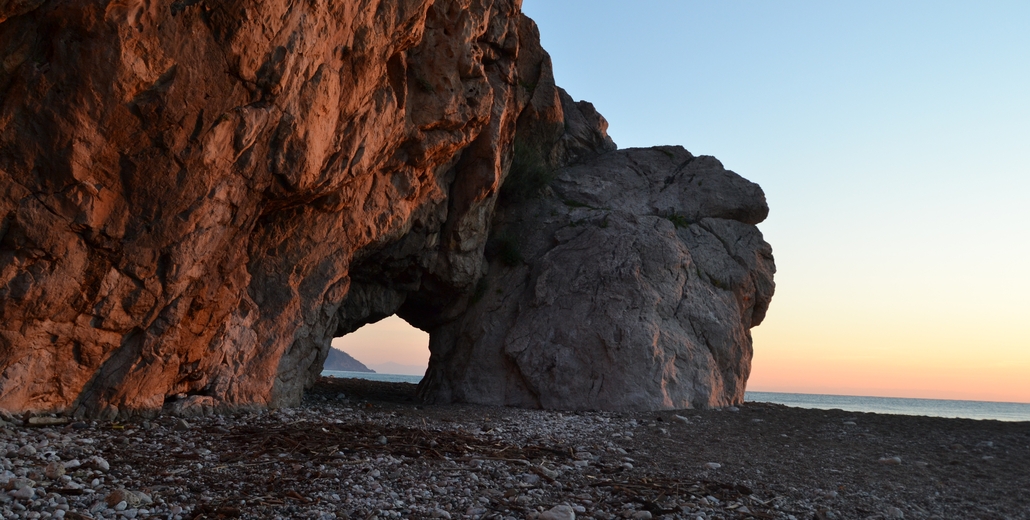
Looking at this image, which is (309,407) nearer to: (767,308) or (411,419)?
(411,419)

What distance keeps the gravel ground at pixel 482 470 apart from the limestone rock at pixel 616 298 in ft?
8.96

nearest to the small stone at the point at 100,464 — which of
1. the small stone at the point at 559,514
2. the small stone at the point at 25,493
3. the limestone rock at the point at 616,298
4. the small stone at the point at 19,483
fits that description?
Result: the small stone at the point at 19,483

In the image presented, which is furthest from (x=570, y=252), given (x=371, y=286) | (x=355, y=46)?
(x=355, y=46)

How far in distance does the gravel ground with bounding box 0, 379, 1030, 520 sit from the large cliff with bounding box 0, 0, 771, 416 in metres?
1.03

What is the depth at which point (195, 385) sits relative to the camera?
10.1 meters

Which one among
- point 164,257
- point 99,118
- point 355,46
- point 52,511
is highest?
point 355,46

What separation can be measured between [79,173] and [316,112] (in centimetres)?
301

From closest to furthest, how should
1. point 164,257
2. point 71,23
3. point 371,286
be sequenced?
point 71,23, point 164,257, point 371,286

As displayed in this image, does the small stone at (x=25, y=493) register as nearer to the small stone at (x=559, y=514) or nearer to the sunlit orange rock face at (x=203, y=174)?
the sunlit orange rock face at (x=203, y=174)

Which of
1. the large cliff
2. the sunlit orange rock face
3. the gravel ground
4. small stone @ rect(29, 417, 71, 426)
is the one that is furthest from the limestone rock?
small stone @ rect(29, 417, 71, 426)

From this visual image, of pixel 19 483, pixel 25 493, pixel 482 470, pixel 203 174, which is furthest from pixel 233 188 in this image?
pixel 482 470

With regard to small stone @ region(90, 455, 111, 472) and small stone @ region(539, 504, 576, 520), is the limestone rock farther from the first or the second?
small stone @ region(90, 455, 111, 472)

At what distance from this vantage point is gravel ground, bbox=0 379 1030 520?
5.32 m

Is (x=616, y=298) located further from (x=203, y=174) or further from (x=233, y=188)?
(x=203, y=174)
